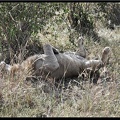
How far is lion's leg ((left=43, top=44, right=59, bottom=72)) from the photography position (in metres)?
4.82

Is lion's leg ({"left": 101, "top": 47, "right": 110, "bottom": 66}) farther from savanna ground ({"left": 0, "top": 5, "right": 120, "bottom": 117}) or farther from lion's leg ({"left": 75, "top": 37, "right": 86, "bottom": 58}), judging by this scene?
savanna ground ({"left": 0, "top": 5, "right": 120, "bottom": 117})

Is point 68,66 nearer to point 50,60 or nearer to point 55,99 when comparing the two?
point 50,60

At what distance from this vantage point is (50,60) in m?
4.88

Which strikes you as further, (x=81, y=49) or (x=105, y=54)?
(x=81, y=49)

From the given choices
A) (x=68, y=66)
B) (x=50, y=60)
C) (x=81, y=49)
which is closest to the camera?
(x=50, y=60)

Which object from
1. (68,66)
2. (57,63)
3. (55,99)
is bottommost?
(55,99)

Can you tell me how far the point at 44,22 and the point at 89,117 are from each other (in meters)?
2.50

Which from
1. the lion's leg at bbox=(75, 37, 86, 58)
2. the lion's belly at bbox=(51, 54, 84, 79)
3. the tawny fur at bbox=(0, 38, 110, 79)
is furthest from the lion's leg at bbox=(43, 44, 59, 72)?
the lion's leg at bbox=(75, 37, 86, 58)

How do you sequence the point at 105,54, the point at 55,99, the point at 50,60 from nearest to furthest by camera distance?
the point at 55,99
the point at 50,60
the point at 105,54

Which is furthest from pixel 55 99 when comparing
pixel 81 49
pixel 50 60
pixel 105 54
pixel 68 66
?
pixel 81 49

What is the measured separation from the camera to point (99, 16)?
26.1 ft

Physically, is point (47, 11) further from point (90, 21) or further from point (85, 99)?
point (85, 99)

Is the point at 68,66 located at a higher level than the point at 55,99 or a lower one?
higher

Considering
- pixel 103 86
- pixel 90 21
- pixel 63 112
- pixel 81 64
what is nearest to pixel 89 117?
pixel 63 112
